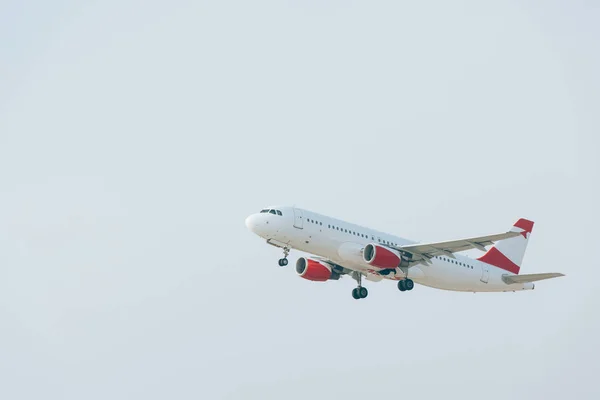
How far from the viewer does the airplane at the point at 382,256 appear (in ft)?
221

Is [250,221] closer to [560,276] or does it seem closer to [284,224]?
[284,224]

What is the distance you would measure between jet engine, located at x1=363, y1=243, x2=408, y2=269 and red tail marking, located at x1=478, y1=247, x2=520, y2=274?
11508mm

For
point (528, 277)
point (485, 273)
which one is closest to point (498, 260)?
point (485, 273)

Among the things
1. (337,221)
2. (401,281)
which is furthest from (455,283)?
(337,221)

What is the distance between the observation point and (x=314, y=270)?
75.0 m

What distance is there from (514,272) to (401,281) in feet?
37.1

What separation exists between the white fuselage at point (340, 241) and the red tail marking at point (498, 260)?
12.8ft

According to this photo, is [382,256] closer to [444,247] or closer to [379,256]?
[379,256]

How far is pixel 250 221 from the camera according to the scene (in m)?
67.4

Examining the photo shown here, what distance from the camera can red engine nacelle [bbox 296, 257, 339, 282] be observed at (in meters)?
74.9

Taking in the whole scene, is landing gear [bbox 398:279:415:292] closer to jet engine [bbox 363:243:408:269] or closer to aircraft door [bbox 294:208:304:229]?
jet engine [bbox 363:243:408:269]

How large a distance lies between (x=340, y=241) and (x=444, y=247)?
21.2 ft

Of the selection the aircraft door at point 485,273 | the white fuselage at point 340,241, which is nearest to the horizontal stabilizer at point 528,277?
the aircraft door at point 485,273

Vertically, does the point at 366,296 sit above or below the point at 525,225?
below
